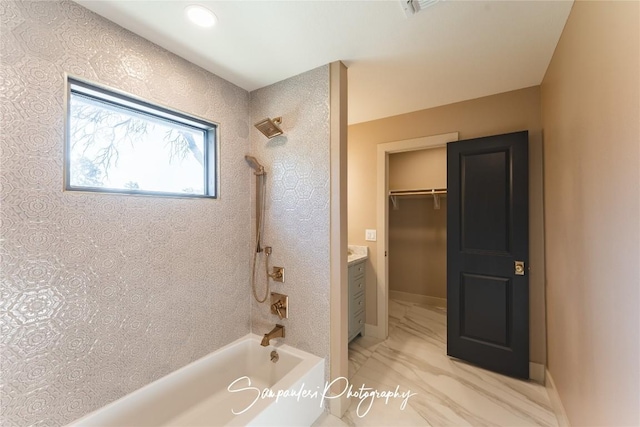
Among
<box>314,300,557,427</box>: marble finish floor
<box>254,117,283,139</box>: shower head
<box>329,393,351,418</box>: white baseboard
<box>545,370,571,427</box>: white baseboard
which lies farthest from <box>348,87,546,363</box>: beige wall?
<box>254,117,283,139</box>: shower head

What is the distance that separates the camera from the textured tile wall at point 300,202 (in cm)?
177

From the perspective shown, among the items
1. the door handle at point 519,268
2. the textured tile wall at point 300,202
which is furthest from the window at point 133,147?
the door handle at point 519,268

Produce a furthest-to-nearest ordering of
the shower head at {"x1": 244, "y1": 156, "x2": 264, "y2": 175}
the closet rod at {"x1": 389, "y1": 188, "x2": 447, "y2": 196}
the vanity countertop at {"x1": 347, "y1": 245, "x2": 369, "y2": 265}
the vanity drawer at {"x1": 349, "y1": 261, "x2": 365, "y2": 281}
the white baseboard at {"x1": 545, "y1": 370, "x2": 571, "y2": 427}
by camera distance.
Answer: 1. the closet rod at {"x1": 389, "y1": 188, "x2": 447, "y2": 196}
2. the vanity countertop at {"x1": 347, "y1": 245, "x2": 369, "y2": 265}
3. the vanity drawer at {"x1": 349, "y1": 261, "x2": 365, "y2": 281}
4. the shower head at {"x1": 244, "y1": 156, "x2": 264, "y2": 175}
5. the white baseboard at {"x1": 545, "y1": 370, "x2": 571, "y2": 427}

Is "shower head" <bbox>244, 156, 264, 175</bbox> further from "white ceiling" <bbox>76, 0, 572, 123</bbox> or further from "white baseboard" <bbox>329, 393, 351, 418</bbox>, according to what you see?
"white baseboard" <bbox>329, 393, 351, 418</bbox>

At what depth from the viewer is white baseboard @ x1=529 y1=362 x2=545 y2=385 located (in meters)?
2.01

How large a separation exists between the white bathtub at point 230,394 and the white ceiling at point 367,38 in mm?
2040

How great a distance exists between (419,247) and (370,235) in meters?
1.47

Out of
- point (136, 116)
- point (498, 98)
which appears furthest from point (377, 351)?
point (136, 116)

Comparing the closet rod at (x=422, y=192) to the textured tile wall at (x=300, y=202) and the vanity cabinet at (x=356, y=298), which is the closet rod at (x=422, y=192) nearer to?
the vanity cabinet at (x=356, y=298)

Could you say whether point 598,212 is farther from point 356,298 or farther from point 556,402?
point 356,298

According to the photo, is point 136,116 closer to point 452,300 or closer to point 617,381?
point 617,381

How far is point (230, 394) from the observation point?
5.98 feet

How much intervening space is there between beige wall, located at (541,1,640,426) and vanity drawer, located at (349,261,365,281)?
1.52 m

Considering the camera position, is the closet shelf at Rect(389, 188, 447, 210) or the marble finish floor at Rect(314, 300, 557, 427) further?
the closet shelf at Rect(389, 188, 447, 210)
